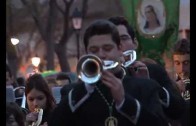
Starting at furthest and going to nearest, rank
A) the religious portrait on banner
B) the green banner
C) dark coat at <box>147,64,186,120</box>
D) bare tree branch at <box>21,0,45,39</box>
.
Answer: bare tree branch at <box>21,0,45,39</box>
the religious portrait on banner
the green banner
dark coat at <box>147,64,186,120</box>

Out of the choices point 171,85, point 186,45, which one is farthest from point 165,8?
point 171,85

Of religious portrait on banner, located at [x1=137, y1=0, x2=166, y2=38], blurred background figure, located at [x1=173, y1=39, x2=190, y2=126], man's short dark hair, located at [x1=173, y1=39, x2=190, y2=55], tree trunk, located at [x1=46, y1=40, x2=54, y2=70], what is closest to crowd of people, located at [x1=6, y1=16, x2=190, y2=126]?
blurred background figure, located at [x1=173, y1=39, x2=190, y2=126]

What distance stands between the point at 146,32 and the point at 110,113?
5883mm

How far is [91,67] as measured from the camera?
12.9ft

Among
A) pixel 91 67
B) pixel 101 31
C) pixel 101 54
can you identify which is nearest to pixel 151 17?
pixel 101 31

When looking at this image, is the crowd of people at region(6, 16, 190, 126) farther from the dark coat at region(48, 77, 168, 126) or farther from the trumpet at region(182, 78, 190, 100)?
the trumpet at region(182, 78, 190, 100)

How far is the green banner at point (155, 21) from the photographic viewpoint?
31.6ft

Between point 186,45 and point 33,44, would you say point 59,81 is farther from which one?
point 33,44

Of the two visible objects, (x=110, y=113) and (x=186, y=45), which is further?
(x=186, y=45)

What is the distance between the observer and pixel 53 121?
4.20 m

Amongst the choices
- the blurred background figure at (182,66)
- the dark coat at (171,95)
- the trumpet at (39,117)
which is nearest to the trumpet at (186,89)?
the blurred background figure at (182,66)

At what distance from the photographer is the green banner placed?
9.62 meters

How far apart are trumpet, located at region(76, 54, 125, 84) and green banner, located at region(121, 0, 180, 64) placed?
5384 millimetres
